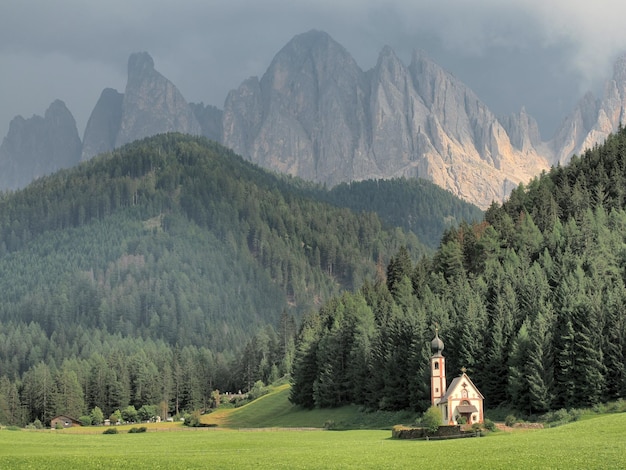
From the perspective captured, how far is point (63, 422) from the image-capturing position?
151 metres

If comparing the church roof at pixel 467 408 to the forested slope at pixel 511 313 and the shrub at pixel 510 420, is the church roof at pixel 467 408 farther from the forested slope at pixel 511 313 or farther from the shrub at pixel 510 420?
the forested slope at pixel 511 313

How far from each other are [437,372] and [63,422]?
80.1 metres

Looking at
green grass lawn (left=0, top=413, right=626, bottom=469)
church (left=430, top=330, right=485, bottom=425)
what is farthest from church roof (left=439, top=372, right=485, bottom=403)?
green grass lawn (left=0, top=413, right=626, bottom=469)

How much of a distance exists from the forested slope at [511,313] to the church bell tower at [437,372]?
3.22m

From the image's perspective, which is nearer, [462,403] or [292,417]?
[462,403]

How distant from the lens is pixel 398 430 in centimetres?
8275

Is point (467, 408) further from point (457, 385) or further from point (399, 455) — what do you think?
point (399, 455)

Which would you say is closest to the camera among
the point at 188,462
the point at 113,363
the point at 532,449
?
the point at 188,462

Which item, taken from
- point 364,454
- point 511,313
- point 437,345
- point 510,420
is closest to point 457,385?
point 510,420

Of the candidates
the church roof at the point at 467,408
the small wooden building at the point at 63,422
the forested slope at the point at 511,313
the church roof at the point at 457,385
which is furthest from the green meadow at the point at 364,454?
the small wooden building at the point at 63,422

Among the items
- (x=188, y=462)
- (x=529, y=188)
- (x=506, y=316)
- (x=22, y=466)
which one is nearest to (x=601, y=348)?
(x=506, y=316)

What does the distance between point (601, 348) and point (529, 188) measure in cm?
8192

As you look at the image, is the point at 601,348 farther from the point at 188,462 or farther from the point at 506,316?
the point at 188,462

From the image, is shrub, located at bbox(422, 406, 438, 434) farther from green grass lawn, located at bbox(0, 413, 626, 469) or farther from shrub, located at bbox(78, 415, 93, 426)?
shrub, located at bbox(78, 415, 93, 426)
